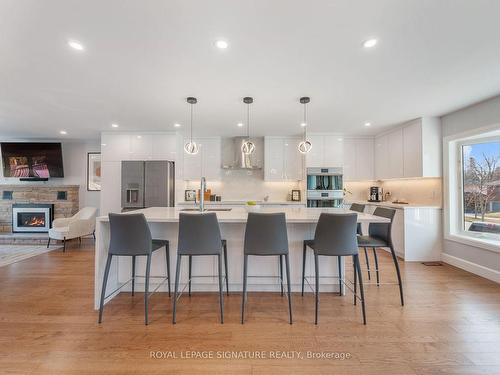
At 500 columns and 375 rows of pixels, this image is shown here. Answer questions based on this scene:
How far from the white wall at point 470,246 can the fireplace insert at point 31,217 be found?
8.42m

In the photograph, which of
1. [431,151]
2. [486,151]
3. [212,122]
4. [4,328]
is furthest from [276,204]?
[4,328]

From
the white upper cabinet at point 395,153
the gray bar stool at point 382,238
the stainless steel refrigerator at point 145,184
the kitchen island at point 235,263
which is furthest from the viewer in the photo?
the stainless steel refrigerator at point 145,184

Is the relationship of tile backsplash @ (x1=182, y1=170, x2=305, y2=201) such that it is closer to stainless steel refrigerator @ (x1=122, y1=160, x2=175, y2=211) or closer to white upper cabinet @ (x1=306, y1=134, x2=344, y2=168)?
white upper cabinet @ (x1=306, y1=134, x2=344, y2=168)

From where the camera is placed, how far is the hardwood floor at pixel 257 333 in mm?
1693

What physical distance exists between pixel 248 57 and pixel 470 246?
417 cm

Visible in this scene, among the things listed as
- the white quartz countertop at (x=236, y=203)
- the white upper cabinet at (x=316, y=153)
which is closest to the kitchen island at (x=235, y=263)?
the white quartz countertop at (x=236, y=203)

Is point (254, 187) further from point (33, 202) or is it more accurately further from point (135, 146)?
point (33, 202)

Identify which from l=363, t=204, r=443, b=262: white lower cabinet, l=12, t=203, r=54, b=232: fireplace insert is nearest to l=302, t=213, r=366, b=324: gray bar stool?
l=363, t=204, r=443, b=262: white lower cabinet

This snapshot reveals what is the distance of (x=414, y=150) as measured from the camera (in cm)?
431

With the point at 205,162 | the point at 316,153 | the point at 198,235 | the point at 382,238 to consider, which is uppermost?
the point at 316,153

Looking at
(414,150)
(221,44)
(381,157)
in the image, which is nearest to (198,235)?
(221,44)

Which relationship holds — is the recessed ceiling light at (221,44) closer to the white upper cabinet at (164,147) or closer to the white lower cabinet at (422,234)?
the white upper cabinet at (164,147)

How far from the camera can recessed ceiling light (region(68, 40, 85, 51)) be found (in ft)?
6.61

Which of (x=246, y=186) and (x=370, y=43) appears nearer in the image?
(x=370, y=43)
